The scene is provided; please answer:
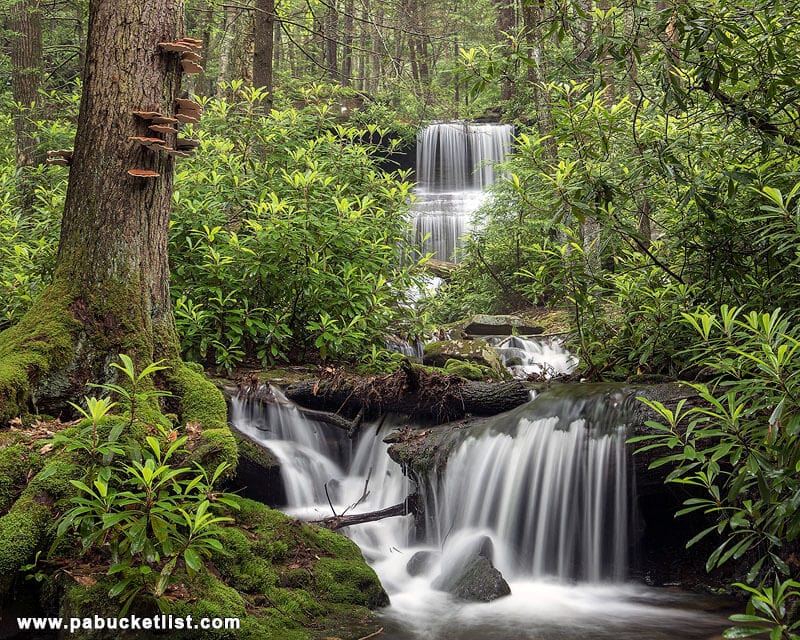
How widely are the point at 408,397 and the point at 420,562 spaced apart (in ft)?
5.69

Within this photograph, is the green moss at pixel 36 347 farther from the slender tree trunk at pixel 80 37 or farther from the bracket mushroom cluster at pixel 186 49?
the slender tree trunk at pixel 80 37

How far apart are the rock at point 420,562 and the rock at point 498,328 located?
673 cm

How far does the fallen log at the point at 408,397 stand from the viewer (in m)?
6.75

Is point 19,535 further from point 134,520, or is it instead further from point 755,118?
point 755,118

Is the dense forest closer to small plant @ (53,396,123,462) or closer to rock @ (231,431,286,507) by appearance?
small plant @ (53,396,123,462)

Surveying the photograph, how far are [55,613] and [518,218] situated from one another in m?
12.0

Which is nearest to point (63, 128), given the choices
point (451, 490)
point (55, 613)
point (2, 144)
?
point (2, 144)

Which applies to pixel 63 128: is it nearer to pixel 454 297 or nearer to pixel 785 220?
pixel 454 297

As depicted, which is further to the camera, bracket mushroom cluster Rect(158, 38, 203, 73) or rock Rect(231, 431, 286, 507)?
rock Rect(231, 431, 286, 507)

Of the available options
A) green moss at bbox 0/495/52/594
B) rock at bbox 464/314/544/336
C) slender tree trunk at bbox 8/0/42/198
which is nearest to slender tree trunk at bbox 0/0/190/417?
green moss at bbox 0/495/52/594

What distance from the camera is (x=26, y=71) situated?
1130cm

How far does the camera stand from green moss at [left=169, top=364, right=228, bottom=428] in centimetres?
461

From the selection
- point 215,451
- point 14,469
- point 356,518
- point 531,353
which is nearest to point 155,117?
point 215,451

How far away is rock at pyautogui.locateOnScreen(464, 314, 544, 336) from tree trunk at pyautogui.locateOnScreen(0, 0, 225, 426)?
7.88 meters
